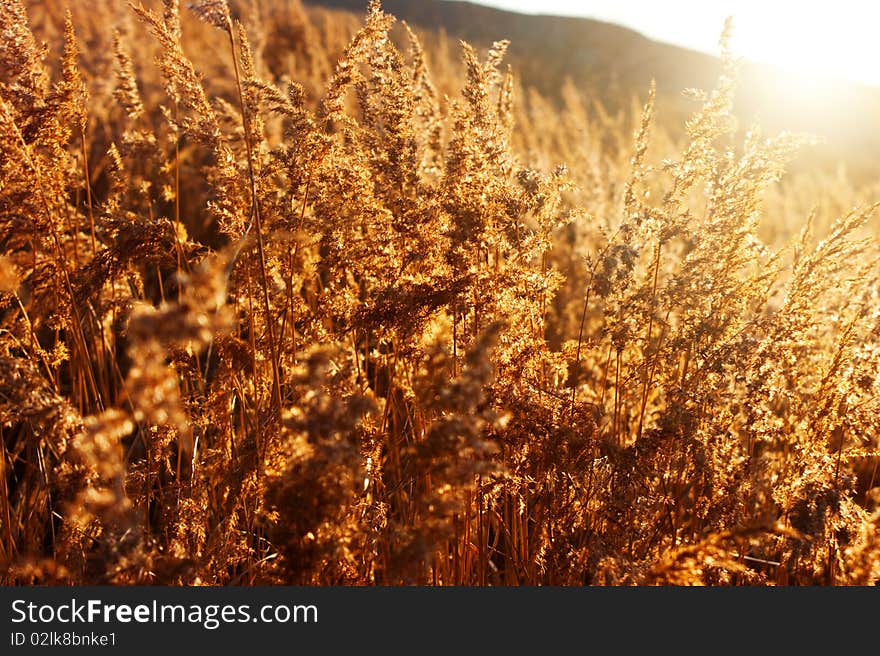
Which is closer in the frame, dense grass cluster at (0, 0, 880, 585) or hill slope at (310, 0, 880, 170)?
dense grass cluster at (0, 0, 880, 585)

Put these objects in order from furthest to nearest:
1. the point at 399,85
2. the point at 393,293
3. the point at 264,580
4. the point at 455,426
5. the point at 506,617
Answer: the point at 399,85, the point at 393,293, the point at 264,580, the point at 506,617, the point at 455,426

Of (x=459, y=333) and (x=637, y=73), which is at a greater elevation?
(x=637, y=73)

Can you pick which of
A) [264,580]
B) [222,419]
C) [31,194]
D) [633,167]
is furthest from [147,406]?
[633,167]

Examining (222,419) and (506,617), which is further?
(222,419)

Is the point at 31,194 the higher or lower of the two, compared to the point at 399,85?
lower

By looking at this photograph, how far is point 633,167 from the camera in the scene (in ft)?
9.34

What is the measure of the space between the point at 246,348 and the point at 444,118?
185 cm

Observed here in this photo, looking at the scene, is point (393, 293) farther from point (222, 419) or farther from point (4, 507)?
point (4, 507)

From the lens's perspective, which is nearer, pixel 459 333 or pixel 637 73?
pixel 459 333

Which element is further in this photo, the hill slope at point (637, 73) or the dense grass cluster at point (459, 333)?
the hill slope at point (637, 73)

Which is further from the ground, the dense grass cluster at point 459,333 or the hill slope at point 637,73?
the hill slope at point 637,73

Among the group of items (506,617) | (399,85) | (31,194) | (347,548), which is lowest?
(506,617)

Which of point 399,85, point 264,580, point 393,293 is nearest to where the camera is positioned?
point 264,580

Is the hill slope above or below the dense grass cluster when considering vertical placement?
above
